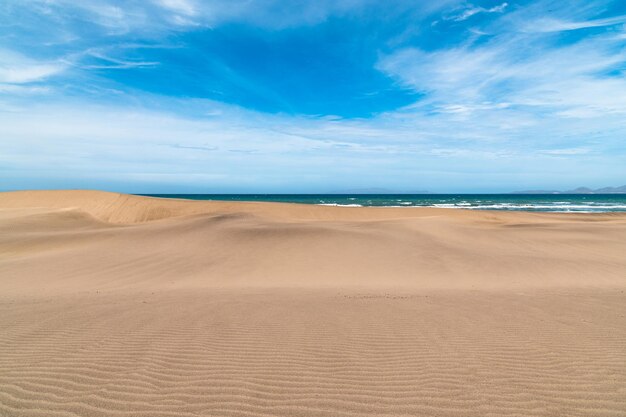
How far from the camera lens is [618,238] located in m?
17.1

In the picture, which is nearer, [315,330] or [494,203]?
[315,330]

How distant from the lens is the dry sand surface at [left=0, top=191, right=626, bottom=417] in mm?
3908

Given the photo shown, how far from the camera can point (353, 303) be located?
7.99 m

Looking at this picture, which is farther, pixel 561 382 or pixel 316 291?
pixel 316 291

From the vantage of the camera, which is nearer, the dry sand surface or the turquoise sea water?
the dry sand surface

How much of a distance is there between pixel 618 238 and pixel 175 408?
20372 mm

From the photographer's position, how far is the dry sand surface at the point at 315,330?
12.8 feet

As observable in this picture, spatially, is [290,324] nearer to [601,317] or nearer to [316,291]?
[316,291]

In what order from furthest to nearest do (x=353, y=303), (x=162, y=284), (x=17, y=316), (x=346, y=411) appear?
(x=162, y=284) < (x=353, y=303) < (x=17, y=316) < (x=346, y=411)

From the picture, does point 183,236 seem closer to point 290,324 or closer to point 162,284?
point 162,284

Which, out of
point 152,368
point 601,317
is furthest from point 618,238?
point 152,368

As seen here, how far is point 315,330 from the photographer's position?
6090 mm

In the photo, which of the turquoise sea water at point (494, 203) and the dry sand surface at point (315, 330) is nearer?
the dry sand surface at point (315, 330)

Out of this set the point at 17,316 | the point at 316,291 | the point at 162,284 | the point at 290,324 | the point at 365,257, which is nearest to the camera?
the point at 290,324
